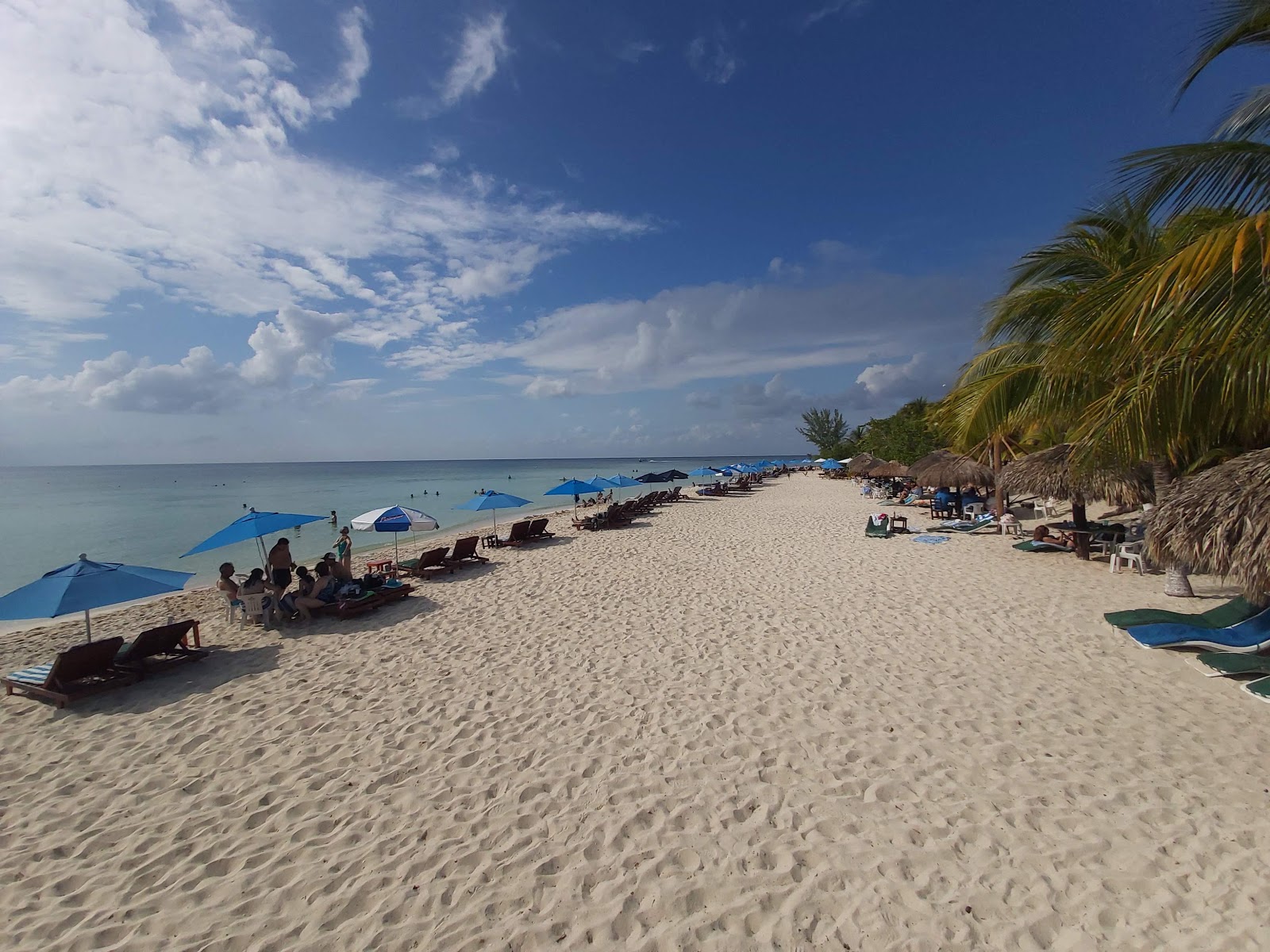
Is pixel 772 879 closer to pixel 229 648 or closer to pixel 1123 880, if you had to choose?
pixel 1123 880

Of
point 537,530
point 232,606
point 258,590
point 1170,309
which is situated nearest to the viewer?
point 1170,309

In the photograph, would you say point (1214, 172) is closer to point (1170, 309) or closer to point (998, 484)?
point (1170, 309)

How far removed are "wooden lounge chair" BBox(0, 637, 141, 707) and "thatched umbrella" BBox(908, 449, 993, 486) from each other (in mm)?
19402

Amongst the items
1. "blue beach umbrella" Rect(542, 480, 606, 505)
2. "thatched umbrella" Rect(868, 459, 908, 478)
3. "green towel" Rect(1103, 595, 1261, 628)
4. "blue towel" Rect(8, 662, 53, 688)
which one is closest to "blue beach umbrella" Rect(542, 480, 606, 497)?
"blue beach umbrella" Rect(542, 480, 606, 505)

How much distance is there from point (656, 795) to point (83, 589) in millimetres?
6433

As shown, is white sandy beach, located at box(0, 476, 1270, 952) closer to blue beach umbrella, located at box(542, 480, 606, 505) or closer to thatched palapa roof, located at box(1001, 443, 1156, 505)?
thatched palapa roof, located at box(1001, 443, 1156, 505)

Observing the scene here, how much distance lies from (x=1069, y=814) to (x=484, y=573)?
9.41 meters

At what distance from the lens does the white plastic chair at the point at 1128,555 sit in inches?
351

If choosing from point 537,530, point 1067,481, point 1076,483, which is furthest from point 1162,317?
point 537,530

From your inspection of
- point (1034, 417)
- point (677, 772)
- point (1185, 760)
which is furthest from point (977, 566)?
point (677, 772)

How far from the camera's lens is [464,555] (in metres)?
11.4

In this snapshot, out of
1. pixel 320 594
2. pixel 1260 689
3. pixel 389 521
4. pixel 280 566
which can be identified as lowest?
pixel 1260 689

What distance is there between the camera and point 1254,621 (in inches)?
209

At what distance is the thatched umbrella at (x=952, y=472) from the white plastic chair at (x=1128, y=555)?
8.09 meters
